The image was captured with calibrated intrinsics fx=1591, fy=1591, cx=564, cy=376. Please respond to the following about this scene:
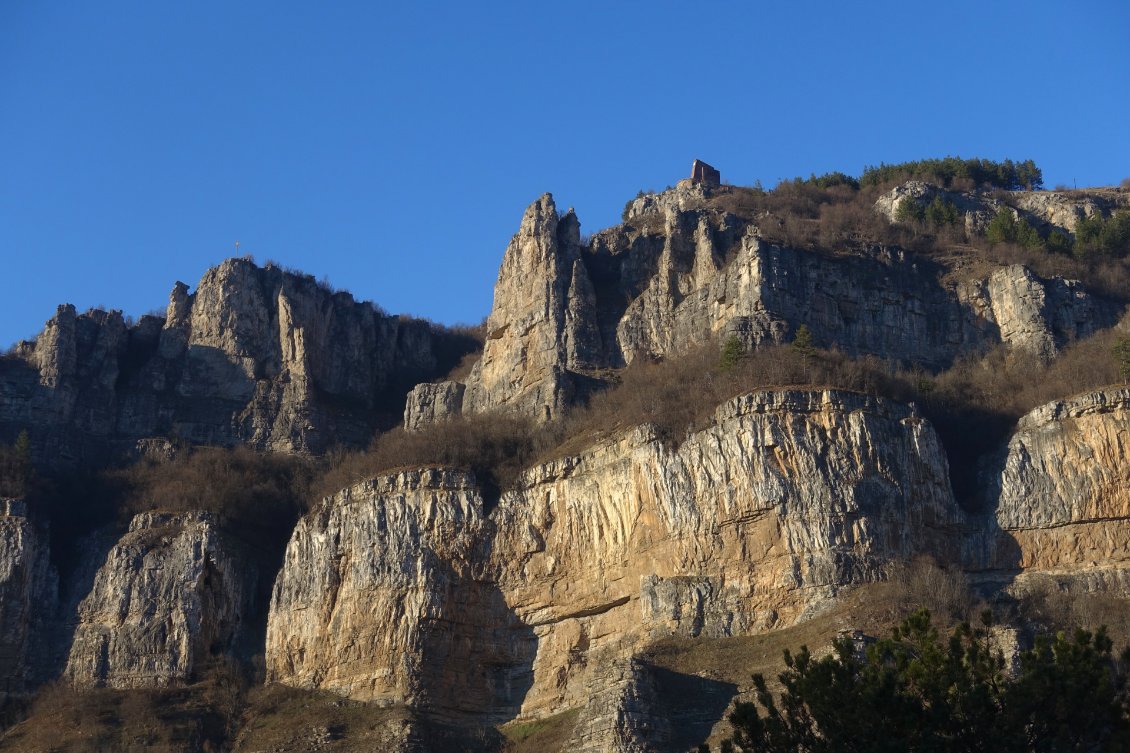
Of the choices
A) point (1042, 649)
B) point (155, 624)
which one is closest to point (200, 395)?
point (155, 624)

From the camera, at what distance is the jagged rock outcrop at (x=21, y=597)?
65.8 m

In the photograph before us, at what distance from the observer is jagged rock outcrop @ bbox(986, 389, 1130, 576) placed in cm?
5959

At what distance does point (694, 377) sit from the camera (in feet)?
228

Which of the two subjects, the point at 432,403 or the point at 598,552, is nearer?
the point at 598,552

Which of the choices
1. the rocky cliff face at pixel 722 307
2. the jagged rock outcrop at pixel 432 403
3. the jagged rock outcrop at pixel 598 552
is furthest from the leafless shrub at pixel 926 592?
the jagged rock outcrop at pixel 432 403

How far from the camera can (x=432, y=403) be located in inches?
3216

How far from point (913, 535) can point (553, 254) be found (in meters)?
28.5

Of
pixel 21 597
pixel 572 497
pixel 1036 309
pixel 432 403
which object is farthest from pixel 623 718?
pixel 1036 309

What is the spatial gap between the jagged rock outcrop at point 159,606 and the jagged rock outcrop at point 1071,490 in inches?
1298

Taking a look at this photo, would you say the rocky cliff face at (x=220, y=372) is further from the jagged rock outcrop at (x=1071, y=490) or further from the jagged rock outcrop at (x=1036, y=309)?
the jagged rock outcrop at (x=1071, y=490)

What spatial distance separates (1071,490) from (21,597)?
43.5 metres

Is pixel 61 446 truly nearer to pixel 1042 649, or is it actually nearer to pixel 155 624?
pixel 155 624

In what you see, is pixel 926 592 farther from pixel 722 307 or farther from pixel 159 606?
pixel 159 606

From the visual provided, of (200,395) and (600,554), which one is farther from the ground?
(200,395)
